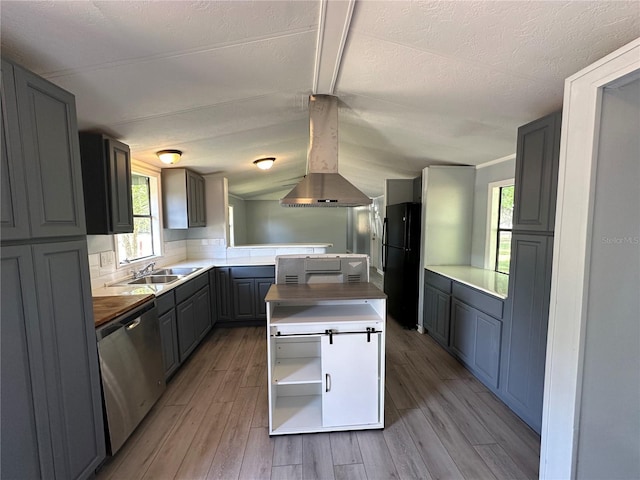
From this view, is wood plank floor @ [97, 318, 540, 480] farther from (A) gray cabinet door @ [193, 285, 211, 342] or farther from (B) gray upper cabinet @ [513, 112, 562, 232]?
(B) gray upper cabinet @ [513, 112, 562, 232]

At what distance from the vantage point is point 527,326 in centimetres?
204

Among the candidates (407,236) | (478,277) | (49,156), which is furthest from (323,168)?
(478,277)

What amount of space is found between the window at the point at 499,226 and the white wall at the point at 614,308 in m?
1.92

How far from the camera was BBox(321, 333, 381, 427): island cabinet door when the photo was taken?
1930mm

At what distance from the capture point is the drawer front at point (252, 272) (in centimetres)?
379

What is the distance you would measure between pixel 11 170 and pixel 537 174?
9.04 feet

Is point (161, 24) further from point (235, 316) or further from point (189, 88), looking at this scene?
point (235, 316)

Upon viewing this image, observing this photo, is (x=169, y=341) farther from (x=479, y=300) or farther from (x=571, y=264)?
(x=571, y=264)

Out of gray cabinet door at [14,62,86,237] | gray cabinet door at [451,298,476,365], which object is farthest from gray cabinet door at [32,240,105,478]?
gray cabinet door at [451,298,476,365]

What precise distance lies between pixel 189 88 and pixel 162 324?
1831mm

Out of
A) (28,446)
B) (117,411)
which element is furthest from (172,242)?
(28,446)

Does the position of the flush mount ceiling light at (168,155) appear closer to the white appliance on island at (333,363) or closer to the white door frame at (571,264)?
the white appliance on island at (333,363)

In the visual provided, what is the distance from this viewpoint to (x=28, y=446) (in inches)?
47.0

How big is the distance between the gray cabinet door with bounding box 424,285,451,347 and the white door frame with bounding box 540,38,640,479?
163cm
